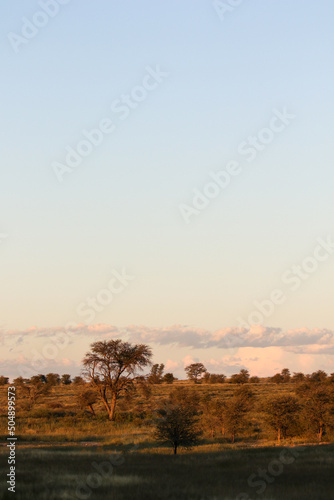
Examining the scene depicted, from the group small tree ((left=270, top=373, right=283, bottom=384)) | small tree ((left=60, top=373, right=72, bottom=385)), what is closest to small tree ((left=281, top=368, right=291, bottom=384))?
small tree ((left=270, top=373, right=283, bottom=384))

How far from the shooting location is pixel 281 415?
183 feet

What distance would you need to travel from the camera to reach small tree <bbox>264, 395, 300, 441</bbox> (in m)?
55.6

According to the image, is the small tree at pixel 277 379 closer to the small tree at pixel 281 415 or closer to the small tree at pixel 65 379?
the small tree at pixel 65 379

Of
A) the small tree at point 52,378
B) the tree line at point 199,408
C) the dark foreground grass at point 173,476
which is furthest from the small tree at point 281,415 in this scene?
the small tree at point 52,378

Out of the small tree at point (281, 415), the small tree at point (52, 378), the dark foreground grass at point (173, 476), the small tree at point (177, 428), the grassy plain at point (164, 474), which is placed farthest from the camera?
the small tree at point (52, 378)

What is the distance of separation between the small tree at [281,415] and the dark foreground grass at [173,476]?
17650 millimetres

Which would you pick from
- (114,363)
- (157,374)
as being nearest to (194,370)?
(157,374)

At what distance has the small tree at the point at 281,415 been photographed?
5556 cm

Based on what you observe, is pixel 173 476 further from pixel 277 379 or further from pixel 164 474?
pixel 277 379

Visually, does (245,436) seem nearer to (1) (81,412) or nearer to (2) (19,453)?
(1) (81,412)

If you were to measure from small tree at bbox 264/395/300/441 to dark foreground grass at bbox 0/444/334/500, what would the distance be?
695 inches

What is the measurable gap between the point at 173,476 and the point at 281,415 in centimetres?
3131

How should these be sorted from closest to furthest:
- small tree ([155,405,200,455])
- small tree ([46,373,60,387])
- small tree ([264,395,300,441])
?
small tree ([155,405,200,455]) < small tree ([264,395,300,441]) < small tree ([46,373,60,387])

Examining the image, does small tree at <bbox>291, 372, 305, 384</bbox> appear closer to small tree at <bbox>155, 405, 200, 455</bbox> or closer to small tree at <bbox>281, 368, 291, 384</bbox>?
small tree at <bbox>281, 368, 291, 384</bbox>
